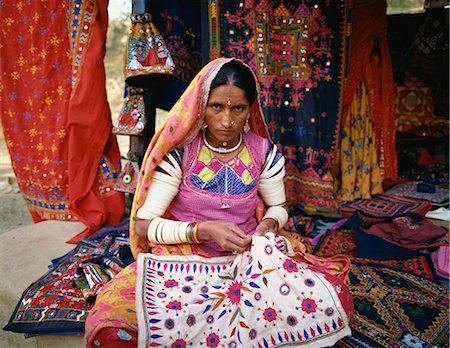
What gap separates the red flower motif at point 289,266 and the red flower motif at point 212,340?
39 centimetres

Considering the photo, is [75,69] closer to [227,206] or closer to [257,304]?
[227,206]

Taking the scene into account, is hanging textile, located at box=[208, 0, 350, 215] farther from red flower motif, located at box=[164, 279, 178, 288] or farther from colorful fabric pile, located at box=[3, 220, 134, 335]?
red flower motif, located at box=[164, 279, 178, 288]

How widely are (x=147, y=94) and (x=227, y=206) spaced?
4.91 ft

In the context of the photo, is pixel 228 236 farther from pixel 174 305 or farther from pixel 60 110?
pixel 60 110

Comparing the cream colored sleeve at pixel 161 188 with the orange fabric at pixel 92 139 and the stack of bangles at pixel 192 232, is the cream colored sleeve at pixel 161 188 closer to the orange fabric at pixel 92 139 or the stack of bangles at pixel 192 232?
the stack of bangles at pixel 192 232

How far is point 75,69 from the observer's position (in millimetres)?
3186

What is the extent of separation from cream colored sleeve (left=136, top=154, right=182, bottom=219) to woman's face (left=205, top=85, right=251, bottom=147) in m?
0.25

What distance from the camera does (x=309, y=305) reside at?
5.53ft

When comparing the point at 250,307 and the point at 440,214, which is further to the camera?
the point at 440,214

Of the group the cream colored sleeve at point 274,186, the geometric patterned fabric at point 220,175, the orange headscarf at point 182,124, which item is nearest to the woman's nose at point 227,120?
the orange headscarf at point 182,124

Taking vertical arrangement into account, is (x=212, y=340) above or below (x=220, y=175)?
below

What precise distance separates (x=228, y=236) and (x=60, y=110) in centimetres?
223

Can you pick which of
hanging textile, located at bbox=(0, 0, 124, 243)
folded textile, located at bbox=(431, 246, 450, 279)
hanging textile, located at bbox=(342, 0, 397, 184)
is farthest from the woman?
hanging textile, located at bbox=(342, 0, 397, 184)

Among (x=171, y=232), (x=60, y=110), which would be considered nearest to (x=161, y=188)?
(x=171, y=232)
